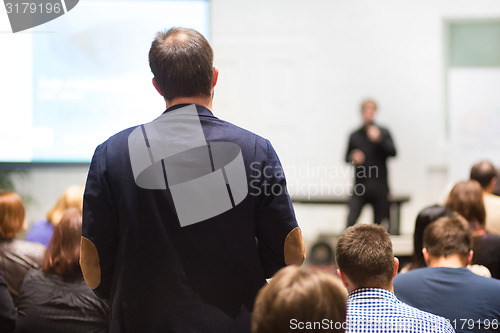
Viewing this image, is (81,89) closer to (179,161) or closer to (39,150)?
(39,150)

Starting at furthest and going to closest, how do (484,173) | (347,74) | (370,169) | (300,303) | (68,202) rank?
(347,74), (370,169), (484,173), (68,202), (300,303)

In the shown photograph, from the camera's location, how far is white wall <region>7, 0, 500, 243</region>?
19.1 ft

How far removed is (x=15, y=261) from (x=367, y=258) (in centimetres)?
148

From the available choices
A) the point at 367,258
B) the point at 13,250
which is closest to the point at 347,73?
the point at 13,250

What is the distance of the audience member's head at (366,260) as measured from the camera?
1489 millimetres

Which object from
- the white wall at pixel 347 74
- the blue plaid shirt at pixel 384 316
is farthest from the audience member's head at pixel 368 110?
the blue plaid shirt at pixel 384 316

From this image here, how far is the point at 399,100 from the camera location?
5883 mm

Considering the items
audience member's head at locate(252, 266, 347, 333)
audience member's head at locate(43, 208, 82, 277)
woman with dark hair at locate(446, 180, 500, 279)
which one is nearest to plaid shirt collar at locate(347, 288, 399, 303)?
audience member's head at locate(252, 266, 347, 333)

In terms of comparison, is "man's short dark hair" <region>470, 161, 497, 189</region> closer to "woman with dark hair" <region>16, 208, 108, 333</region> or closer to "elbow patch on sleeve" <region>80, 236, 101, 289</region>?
"woman with dark hair" <region>16, 208, 108, 333</region>

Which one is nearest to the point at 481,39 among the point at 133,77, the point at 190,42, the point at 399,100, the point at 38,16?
the point at 399,100

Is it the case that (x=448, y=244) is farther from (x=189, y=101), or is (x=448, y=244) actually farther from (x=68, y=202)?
(x=68, y=202)

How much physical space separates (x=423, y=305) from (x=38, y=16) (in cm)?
331

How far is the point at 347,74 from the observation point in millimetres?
5871

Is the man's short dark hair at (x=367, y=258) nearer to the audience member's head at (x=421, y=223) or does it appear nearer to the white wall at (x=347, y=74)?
the audience member's head at (x=421, y=223)
